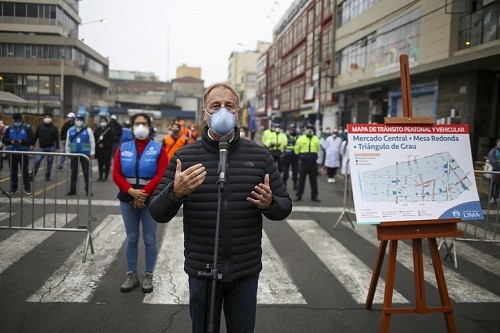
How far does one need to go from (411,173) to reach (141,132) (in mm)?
3064

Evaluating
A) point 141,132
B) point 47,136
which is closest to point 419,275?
point 141,132

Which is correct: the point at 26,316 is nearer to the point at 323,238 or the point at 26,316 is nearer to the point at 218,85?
the point at 218,85

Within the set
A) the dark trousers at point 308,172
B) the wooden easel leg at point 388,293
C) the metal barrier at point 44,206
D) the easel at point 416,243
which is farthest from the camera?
the dark trousers at point 308,172

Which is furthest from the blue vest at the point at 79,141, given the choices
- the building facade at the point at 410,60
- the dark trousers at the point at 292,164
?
the building facade at the point at 410,60

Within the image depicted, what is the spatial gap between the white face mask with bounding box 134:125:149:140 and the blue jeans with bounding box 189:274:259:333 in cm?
260

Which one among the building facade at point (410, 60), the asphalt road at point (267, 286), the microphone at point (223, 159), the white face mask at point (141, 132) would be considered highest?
the building facade at point (410, 60)

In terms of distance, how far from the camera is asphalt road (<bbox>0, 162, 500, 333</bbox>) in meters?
4.05

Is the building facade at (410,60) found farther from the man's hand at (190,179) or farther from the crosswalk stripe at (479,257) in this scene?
the man's hand at (190,179)

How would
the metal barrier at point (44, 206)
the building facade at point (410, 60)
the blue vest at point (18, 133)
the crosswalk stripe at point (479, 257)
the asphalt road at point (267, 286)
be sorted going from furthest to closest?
the building facade at point (410, 60) → the blue vest at point (18, 133) → the metal barrier at point (44, 206) → the crosswalk stripe at point (479, 257) → the asphalt road at point (267, 286)

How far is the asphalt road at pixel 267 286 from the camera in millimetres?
4051

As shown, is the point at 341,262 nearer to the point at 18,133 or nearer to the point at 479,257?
the point at 479,257

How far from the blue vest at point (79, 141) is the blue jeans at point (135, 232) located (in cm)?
639

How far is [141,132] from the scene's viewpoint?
16.1ft

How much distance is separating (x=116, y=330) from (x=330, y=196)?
9.44 metres
